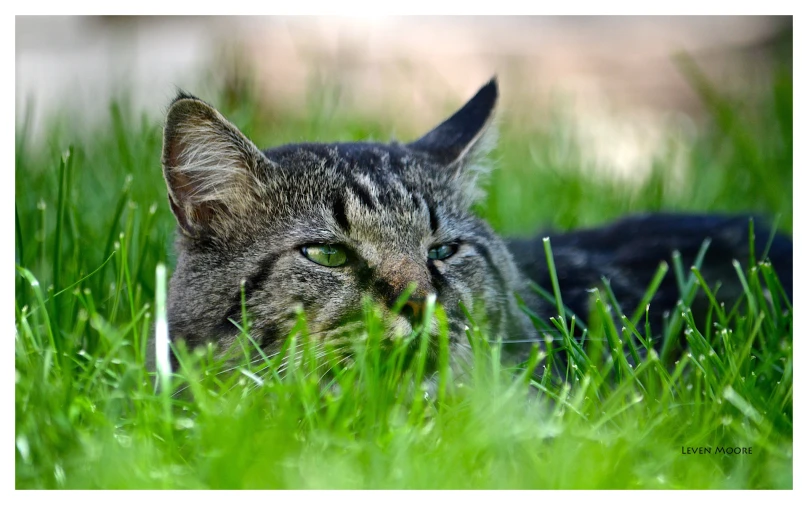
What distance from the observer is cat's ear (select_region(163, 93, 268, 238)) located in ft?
7.39

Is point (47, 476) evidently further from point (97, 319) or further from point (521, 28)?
point (521, 28)

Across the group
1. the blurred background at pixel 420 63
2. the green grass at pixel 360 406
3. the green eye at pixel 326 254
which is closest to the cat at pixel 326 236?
the green eye at pixel 326 254

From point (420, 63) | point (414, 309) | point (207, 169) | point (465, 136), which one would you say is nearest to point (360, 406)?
point (414, 309)

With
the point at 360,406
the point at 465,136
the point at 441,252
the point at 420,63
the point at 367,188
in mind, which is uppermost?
the point at 420,63

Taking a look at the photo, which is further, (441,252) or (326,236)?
(441,252)

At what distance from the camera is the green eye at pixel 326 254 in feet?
7.36

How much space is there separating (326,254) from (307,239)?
0.22 feet

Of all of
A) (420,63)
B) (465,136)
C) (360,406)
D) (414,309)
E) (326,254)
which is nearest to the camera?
(360,406)

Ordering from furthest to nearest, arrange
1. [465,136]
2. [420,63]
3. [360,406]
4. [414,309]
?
[420,63]
[465,136]
[414,309]
[360,406]

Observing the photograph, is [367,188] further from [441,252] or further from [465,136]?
[465,136]

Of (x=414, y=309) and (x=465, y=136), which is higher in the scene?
(x=465, y=136)

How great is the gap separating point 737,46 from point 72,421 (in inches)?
111

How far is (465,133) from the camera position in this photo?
2684 mm

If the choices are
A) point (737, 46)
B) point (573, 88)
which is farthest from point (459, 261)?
point (573, 88)
